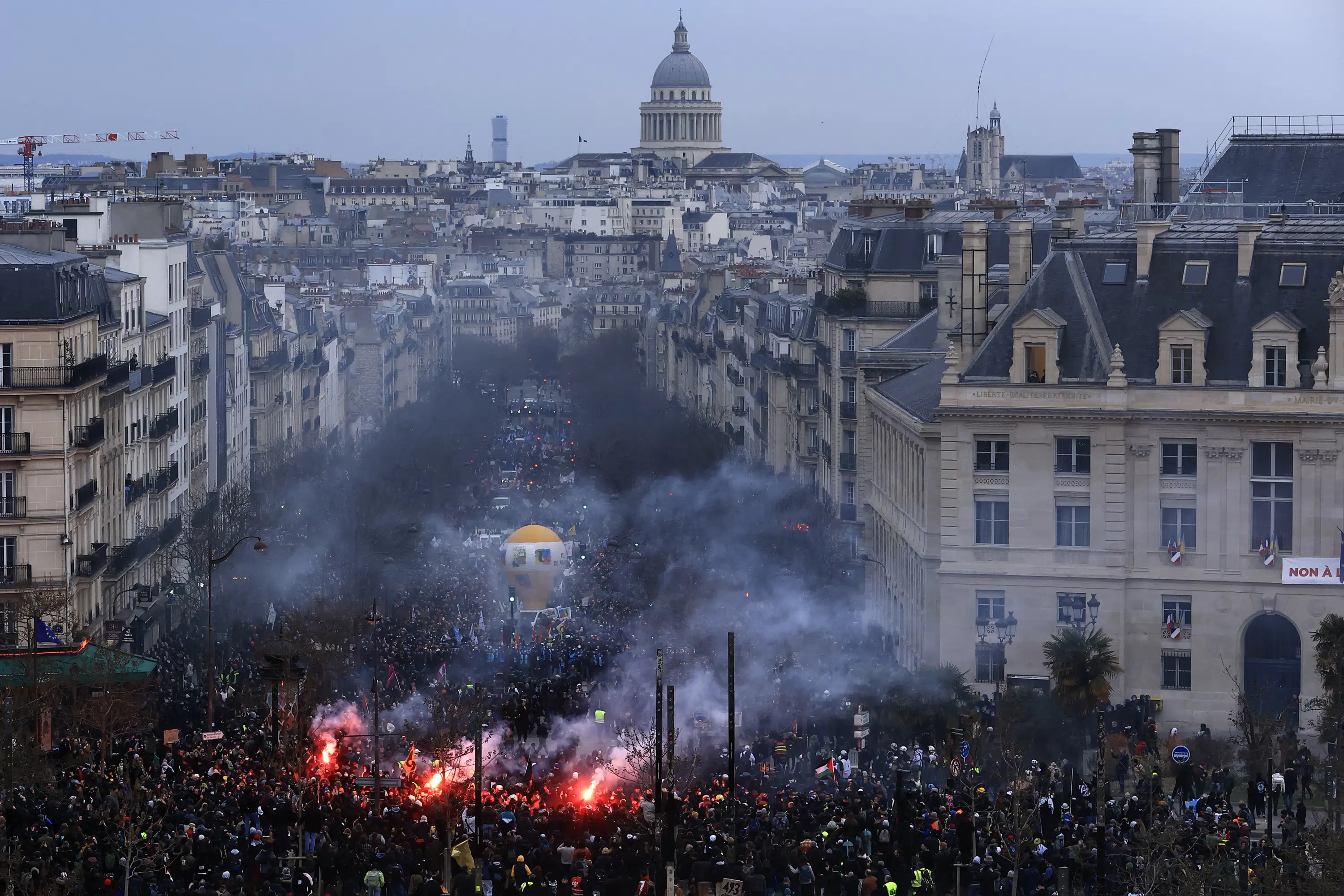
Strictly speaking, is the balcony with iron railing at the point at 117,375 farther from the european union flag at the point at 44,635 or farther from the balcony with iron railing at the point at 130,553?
the european union flag at the point at 44,635

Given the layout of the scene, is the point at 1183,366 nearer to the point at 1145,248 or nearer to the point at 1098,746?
the point at 1145,248

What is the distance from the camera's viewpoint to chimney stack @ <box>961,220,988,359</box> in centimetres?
6431

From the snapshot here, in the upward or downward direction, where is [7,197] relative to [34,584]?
upward

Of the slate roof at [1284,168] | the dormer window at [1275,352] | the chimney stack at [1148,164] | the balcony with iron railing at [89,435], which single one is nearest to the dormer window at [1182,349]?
the dormer window at [1275,352]

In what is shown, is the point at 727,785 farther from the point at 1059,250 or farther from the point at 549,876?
the point at 1059,250

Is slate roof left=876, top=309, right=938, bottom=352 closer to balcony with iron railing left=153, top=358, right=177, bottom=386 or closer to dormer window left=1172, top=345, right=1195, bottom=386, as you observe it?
balcony with iron railing left=153, top=358, right=177, bottom=386

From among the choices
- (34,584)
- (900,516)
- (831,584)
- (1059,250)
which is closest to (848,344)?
(831,584)

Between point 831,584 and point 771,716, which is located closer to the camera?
point 771,716

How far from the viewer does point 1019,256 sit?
214ft

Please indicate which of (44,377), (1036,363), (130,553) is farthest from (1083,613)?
(130,553)

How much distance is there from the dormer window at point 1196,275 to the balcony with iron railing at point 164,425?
99.7 ft

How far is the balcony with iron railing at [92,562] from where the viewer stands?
67.0 m

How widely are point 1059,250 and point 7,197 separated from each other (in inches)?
3580

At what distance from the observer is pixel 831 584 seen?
263ft
